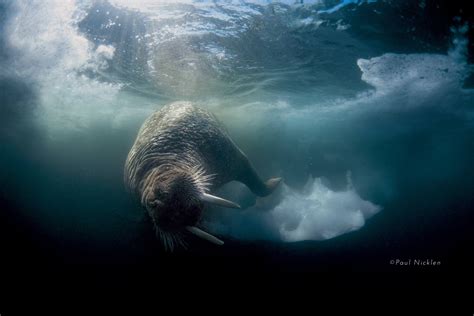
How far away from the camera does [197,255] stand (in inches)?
336

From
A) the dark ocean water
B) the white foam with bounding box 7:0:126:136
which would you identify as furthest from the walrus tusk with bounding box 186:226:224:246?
the white foam with bounding box 7:0:126:136

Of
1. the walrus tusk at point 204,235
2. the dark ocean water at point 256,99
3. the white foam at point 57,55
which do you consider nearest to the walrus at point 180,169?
the walrus tusk at point 204,235

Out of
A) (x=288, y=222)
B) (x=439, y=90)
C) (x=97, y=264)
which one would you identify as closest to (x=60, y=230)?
(x=97, y=264)

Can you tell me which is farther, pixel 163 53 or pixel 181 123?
pixel 163 53

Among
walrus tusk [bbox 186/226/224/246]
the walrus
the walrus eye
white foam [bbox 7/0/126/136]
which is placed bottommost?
walrus tusk [bbox 186/226/224/246]

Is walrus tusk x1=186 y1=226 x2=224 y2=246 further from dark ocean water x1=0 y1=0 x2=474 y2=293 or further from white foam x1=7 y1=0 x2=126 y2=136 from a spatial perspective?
white foam x1=7 y1=0 x2=126 y2=136

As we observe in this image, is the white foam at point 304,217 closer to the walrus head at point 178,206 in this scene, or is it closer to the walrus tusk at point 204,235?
the walrus head at point 178,206

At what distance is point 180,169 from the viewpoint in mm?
3730

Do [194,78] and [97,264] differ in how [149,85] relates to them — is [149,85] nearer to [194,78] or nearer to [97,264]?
[194,78]

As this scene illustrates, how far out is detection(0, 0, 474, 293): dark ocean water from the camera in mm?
8477

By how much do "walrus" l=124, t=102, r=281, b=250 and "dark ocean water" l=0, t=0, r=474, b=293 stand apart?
1.98 metres

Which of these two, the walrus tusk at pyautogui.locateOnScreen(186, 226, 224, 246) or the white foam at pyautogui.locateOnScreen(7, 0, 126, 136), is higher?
the white foam at pyautogui.locateOnScreen(7, 0, 126, 136)

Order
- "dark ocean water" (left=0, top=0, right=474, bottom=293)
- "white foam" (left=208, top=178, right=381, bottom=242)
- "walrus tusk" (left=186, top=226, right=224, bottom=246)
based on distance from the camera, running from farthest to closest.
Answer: "white foam" (left=208, top=178, right=381, bottom=242), "dark ocean water" (left=0, top=0, right=474, bottom=293), "walrus tusk" (left=186, top=226, right=224, bottom=246)

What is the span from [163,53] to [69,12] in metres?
3.60
